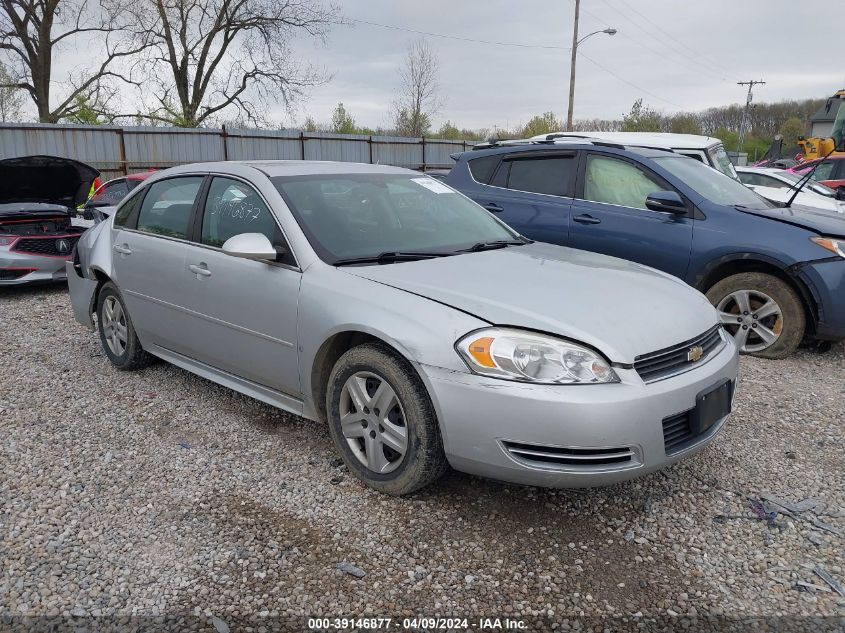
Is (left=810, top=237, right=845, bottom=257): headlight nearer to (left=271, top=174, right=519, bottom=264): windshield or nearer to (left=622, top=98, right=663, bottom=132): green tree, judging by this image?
(left=271, top=174, right=519, bottom=264): windshield

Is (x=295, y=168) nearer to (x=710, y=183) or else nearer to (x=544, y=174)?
(x=544, y=174)

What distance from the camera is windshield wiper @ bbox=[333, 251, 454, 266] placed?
3.25 metres

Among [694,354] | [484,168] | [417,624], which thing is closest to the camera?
[417,624]

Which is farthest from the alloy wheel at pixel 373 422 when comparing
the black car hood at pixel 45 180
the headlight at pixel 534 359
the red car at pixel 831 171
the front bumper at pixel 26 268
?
the red car at pixel 831 171

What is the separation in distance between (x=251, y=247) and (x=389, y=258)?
2.26ft

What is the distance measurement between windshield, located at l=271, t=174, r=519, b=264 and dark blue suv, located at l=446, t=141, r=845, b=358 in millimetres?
1863

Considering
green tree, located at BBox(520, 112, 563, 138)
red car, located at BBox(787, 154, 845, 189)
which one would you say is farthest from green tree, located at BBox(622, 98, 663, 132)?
red car, located at BBox(787, 154, 845, 189)

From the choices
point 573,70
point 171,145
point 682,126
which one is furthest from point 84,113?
point 682,126

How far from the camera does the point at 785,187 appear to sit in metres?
10.8

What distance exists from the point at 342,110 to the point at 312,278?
3170 centimetres

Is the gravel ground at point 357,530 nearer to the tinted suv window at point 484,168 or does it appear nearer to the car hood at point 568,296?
the car hood at point 568,296

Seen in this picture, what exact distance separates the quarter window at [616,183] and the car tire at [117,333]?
3.92 metres

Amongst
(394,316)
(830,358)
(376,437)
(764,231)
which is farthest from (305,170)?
(830,358)

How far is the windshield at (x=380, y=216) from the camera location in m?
3.42
